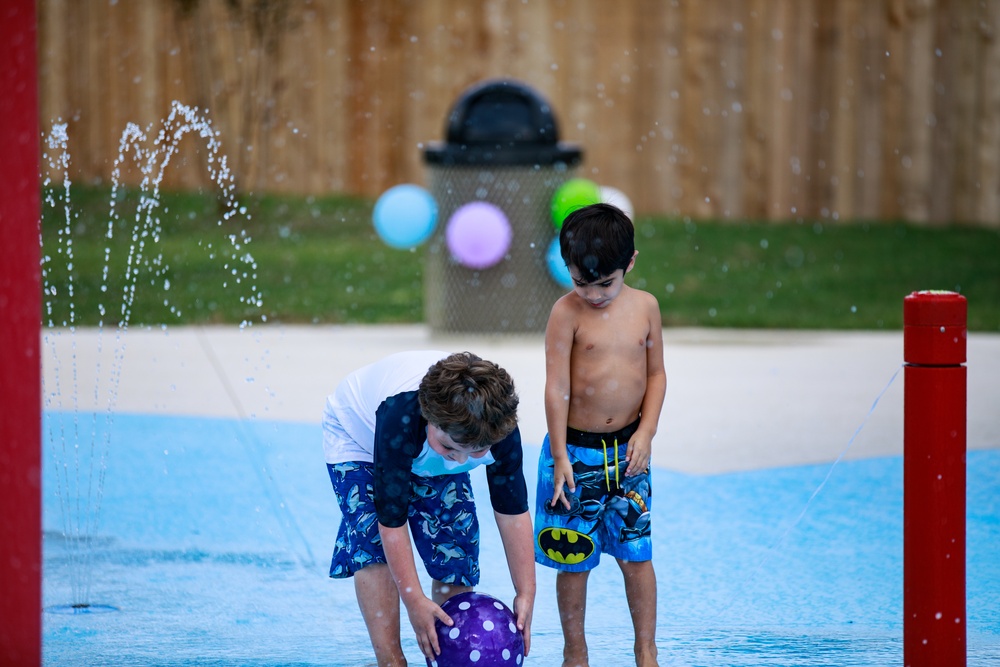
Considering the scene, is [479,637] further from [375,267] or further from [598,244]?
[375,267]

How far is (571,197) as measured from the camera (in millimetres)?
7676

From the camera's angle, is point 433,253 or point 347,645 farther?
point 433,253

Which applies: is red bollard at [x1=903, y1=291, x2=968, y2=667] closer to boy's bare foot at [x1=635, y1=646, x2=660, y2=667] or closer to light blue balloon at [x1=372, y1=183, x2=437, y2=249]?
boy's bare foot at [x1=635, y1=646, x2=660, y2=667]

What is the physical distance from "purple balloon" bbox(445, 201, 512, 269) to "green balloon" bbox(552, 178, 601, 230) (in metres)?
0.31

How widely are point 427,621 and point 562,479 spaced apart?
1.58 feet

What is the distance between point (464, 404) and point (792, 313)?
23.1ft

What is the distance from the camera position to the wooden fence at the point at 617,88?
12523 mm

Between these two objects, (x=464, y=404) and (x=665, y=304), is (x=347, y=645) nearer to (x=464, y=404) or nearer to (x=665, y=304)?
(x=464, y=404)

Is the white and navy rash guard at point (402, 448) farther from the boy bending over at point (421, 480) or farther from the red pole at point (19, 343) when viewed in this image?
the red pole at point (19, 343)

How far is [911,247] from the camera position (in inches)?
453

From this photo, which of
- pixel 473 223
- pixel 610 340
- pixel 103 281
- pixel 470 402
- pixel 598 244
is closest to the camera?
pixel 470 402

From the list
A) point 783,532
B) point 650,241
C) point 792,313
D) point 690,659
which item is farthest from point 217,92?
point 690,659

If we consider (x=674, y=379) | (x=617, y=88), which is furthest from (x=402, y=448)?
(x=617, y=88)

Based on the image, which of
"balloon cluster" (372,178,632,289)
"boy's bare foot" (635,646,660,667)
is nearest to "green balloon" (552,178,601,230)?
"balloon cluster" (372,178,632,289)
